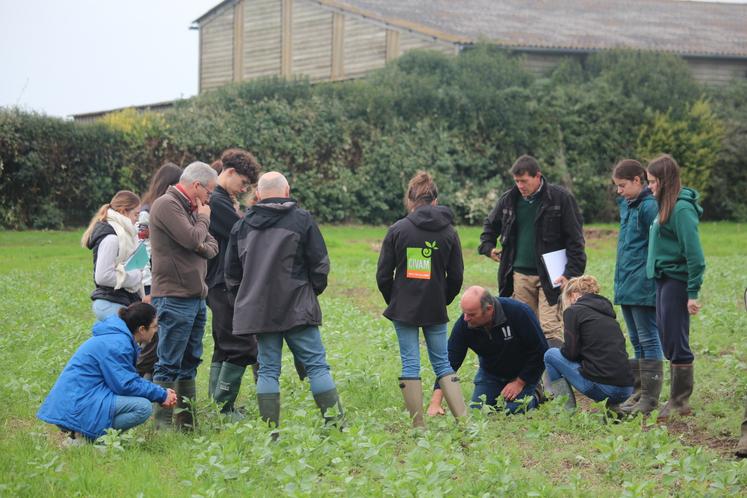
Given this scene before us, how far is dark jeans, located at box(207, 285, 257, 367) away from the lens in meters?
7.79

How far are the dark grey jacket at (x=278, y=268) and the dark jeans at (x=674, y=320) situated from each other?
2952 millimetres

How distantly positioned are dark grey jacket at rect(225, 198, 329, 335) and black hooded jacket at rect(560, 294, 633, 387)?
2191 mm

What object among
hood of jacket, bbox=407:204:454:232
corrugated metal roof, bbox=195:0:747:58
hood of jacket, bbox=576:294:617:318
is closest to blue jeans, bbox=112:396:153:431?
hood of jacket, bbox=407:204:454:232

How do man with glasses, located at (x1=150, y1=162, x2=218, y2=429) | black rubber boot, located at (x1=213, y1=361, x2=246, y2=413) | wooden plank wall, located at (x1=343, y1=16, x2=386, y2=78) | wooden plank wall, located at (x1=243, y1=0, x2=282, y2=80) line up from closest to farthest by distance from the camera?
man with glasses, located at (x1=150, y1=162, x2=218, y2=429) < black rubber boot, located at (x1=213, y1=361, x2=246, y2=413) < wooden plank wall, located at (x1=343, y1=16, x2=386, y2=78) < wooden plank wall, located at (x1=243, y1=0, x2=282, y2=80)

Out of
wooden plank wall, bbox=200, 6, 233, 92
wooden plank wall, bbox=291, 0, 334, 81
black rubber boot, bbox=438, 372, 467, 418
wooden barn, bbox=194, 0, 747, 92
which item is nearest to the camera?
black rubber boot, bbox=438, 372, 467, 418

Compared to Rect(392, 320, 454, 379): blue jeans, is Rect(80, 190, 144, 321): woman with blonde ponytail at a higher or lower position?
higher

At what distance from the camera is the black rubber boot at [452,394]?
754cm

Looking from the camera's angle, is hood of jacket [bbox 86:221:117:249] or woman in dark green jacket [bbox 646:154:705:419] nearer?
woman in dark green jacket [bbox 646:154:705:419]

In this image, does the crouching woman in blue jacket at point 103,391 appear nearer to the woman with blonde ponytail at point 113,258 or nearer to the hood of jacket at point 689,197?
the woman with blonde ponytail at point 113,258

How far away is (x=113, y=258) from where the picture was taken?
8234 mm

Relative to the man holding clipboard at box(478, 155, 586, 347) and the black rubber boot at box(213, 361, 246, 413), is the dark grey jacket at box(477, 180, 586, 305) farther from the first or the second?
the black rubber boot at box(213, 361, 246, 413)

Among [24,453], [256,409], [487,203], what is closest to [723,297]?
[256,409]

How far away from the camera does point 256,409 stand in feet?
26.5

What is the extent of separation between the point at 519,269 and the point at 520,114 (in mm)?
22364
